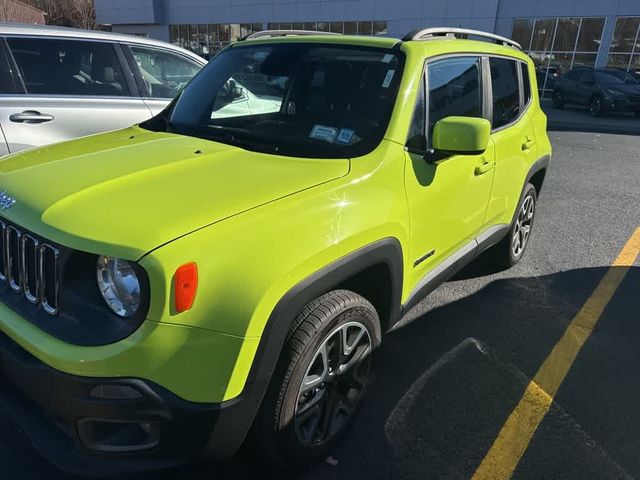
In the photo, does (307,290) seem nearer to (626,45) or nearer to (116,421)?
(116,421)

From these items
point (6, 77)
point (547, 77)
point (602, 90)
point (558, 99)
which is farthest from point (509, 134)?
point (547, 77)

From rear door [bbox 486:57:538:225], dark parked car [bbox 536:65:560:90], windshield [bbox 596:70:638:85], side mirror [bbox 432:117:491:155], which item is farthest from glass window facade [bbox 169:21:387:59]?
side mirror [bbox 432:117:491:155]

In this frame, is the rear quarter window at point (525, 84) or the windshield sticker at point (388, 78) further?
the rear quarter window at point (525, 84)

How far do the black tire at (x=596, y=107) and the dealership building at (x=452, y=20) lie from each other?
555 centimetres

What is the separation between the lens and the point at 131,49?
16.7ft

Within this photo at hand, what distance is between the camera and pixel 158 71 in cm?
544

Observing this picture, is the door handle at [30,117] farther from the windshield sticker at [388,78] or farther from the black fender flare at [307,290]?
the black fender flare at [307,290]

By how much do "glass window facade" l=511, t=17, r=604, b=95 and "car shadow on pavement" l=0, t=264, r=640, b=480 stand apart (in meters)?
22.0

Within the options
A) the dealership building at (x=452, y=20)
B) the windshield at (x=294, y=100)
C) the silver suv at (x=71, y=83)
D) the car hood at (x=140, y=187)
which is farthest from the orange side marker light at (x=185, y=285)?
the dealership building at (x=452, y=20)

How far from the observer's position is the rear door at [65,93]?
438 cm

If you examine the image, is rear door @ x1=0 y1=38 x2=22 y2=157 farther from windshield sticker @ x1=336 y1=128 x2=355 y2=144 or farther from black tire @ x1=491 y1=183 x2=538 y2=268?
black tire @ x1=491 y1=183 x2=538 y2=268

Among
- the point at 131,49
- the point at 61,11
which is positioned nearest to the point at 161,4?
the point at 61,11

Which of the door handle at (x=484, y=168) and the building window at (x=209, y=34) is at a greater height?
the building window at (x=209, y=34)

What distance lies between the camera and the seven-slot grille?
5.90 ft
